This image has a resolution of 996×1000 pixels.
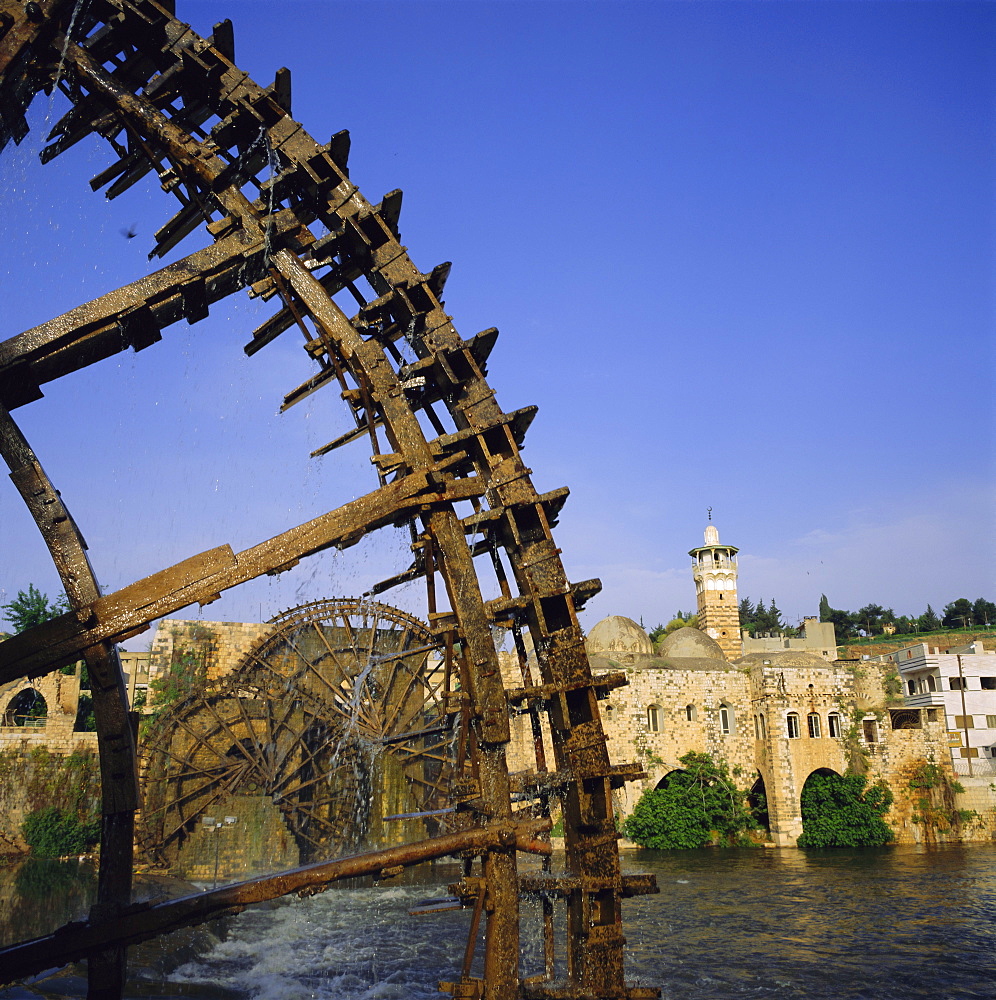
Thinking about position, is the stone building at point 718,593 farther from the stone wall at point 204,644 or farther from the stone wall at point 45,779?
the stone wall at point 45,779

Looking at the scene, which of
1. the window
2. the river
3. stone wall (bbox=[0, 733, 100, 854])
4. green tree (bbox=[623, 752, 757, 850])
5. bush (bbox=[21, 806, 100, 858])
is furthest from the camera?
the window

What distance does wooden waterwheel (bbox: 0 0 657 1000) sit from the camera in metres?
4.65

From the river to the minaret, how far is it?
22.8 m

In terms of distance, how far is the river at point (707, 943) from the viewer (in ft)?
32.3

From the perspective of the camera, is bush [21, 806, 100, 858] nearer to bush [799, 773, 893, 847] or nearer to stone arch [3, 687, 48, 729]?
stone arch [3, 687, 48, 729]

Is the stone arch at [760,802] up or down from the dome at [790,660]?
down

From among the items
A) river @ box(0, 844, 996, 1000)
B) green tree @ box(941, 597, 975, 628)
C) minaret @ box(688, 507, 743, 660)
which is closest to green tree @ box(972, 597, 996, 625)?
green tree @ box(941, 597, 975, 628)

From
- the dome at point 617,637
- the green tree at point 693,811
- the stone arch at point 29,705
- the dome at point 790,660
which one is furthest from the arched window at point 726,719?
the stone arch at point 29,705

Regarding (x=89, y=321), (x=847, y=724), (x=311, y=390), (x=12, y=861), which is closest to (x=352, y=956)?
(x=311, y=390)

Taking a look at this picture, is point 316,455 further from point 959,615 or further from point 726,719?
point 959,615

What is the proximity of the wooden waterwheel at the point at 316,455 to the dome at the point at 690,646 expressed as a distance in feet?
87.4

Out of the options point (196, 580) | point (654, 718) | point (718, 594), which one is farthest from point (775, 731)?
point (196, 580)

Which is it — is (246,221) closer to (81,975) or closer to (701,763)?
(81,975)

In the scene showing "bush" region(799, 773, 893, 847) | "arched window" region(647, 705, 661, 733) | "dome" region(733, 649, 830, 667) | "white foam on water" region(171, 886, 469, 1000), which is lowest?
"bush" region(799, 773, 893, 847)
